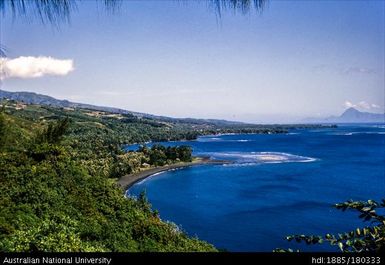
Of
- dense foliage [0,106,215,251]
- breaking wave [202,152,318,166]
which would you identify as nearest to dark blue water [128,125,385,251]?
breaking wave [202,152,318,166]

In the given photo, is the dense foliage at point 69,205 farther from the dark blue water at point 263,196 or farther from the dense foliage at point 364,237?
the dark blue water at point 263,196

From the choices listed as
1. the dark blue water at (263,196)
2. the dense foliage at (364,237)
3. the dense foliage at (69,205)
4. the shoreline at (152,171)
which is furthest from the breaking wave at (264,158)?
the dense foliage at (364,237)

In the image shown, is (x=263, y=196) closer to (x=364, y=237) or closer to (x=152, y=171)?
(x=152, y=171)

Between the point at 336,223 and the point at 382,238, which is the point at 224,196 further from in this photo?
the point at 382,238
